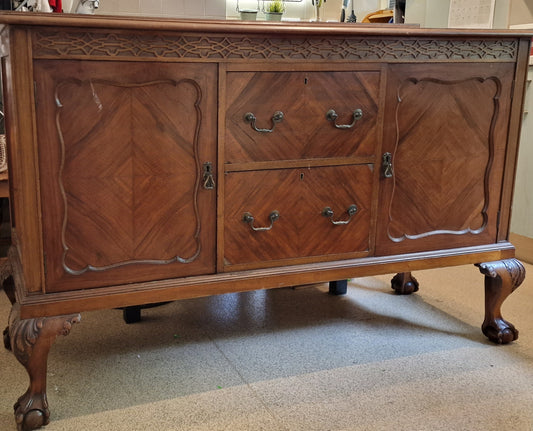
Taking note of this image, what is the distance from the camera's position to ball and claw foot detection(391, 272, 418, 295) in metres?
2.30

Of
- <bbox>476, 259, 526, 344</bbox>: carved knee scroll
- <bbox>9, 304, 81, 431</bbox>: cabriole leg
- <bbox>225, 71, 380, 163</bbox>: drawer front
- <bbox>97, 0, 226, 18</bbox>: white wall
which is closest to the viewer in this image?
<bbox>9, 304, 81, 431</bbox>: cabriole leg

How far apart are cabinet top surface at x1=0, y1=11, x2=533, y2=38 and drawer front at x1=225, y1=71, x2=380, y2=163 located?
0.10 meters

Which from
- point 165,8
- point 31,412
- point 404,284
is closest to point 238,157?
point 31,412

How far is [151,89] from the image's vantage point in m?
1.41

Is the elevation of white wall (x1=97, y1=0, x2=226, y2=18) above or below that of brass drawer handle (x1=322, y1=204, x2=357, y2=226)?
above

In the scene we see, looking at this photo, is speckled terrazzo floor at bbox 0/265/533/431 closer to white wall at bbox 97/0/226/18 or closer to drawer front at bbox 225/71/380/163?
drawer front at bbox 225/71/380/163

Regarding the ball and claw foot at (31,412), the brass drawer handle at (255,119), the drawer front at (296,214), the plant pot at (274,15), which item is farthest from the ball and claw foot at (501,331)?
the ball and claw foot at (31,412)

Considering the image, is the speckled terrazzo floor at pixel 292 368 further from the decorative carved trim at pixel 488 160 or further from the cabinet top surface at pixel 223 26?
→ the cabinet top surface at pixel 223 26

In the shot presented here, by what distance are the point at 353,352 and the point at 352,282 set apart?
608 millimetres

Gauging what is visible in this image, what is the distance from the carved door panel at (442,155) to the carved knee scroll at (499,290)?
10 centimetres

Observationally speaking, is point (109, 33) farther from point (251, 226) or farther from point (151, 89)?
point (251, 226)

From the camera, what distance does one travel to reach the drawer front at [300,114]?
1508 mm

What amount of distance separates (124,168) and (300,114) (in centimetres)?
45

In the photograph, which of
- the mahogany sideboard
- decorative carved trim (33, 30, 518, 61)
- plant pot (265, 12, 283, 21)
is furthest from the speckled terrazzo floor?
plant pot (265, 12, 283, 21)
